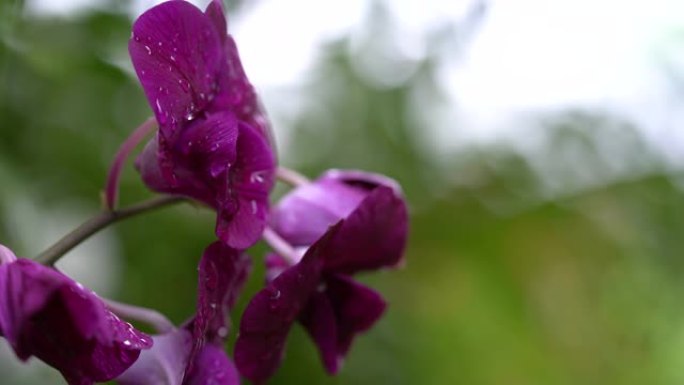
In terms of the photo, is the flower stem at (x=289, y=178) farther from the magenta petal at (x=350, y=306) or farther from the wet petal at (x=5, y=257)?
the wet petal at (x=5, y=257)

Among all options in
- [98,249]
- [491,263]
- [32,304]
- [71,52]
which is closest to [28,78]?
[71,52]

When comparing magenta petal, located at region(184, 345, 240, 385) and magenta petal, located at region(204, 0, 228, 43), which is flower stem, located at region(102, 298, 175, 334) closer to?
magenta petal, located at region(184, 345, 240, 385)

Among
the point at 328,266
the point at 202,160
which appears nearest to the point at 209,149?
the point at 202,160

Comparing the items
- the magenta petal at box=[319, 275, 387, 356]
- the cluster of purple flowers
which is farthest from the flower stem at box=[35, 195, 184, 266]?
the magenta petal at box=[319, 275, 387, 356]

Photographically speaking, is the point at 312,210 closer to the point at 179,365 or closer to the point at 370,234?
the point at 370,234

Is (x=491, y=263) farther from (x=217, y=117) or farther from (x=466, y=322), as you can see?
(x=217, y=117)

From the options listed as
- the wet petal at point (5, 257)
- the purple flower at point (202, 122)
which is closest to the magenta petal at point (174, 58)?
the purple flower at point (202, 122)
